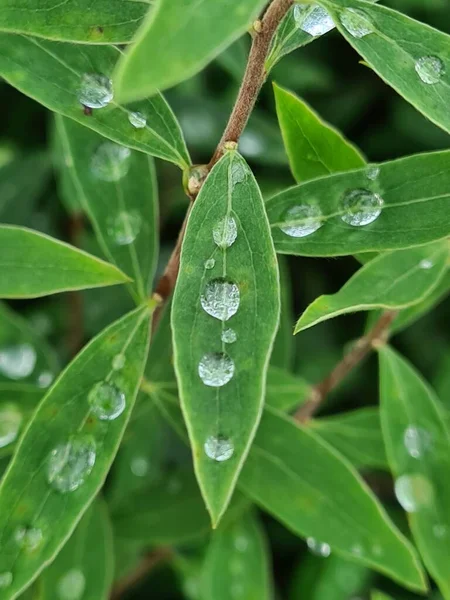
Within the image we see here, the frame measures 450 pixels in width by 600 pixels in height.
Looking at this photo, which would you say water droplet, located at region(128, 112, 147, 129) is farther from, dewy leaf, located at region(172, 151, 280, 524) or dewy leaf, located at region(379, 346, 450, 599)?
dewy leaf, located at region(379, 346, 450, 599)

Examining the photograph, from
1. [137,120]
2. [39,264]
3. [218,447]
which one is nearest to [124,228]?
[39,264]

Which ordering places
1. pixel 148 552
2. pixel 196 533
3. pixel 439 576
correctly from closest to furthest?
pixel 439 576 → pixel 196 533 → pixel 148 552

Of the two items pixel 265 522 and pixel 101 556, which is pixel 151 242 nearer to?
pixel 101 556

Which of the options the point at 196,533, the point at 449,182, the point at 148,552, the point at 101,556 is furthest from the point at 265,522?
the point at 449,182

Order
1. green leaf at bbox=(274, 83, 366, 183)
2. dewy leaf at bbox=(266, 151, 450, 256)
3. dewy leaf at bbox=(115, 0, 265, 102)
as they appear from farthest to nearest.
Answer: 1. green leaf at bbox=(274, 83, 366, 183)
2. dewy leaf at bbox=(266, 151, 450, 256)
3. dewy leaf at bbox=(115, 0, 265, 102)

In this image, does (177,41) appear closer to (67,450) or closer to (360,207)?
(360,207)

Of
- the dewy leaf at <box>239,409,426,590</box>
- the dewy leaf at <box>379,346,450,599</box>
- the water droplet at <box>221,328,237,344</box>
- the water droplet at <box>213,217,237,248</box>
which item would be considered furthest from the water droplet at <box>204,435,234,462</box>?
the dewy leaf at <box>379,346,450,599</box>
